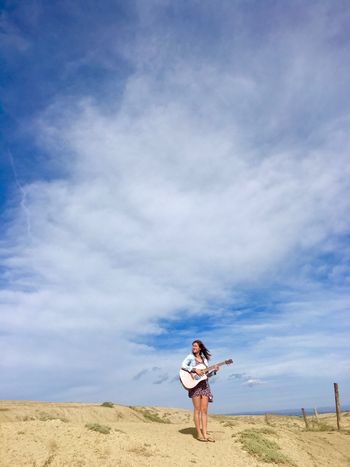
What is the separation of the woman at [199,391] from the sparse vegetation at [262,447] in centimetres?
114

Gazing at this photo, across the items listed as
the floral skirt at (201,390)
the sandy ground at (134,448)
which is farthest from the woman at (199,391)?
the sandy ground at (134,448)

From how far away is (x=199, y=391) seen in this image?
37.3 ft

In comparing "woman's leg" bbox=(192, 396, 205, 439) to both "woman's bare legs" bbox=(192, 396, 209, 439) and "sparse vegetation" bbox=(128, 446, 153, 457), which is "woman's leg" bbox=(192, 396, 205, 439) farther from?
"sparse vegetation" bbox=(128, 446, 153, 457)

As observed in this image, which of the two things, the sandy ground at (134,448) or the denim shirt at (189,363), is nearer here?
the sandy ground at (134,448)

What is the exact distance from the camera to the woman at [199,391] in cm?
1136

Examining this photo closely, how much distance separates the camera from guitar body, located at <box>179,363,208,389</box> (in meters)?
11.3

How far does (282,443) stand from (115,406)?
72.3 feet

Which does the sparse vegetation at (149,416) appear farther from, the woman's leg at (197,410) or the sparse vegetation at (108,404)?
Answer: the woman's leg at (197,410)

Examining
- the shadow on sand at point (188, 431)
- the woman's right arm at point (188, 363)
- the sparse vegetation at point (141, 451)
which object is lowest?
the sparse vegetation at point (141, 451)

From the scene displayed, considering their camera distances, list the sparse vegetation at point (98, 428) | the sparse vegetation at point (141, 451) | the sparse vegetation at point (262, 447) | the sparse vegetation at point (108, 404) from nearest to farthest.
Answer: the sparse vegetation at point (141, 451) < the sparse vegetation at point (98, 428) < the sparse vegetation at point (262, 447) < the sparse vegetation at point (108, 404)

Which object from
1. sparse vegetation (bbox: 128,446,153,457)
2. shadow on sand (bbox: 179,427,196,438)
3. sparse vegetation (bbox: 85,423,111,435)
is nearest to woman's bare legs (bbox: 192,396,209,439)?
A: shadow on sand (bbox: 179,427,196,438)

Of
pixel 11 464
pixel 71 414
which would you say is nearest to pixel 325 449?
pixel 11 464

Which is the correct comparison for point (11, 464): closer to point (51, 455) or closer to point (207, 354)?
point (51, 455)

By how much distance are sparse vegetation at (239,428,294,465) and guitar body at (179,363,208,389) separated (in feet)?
7.65
